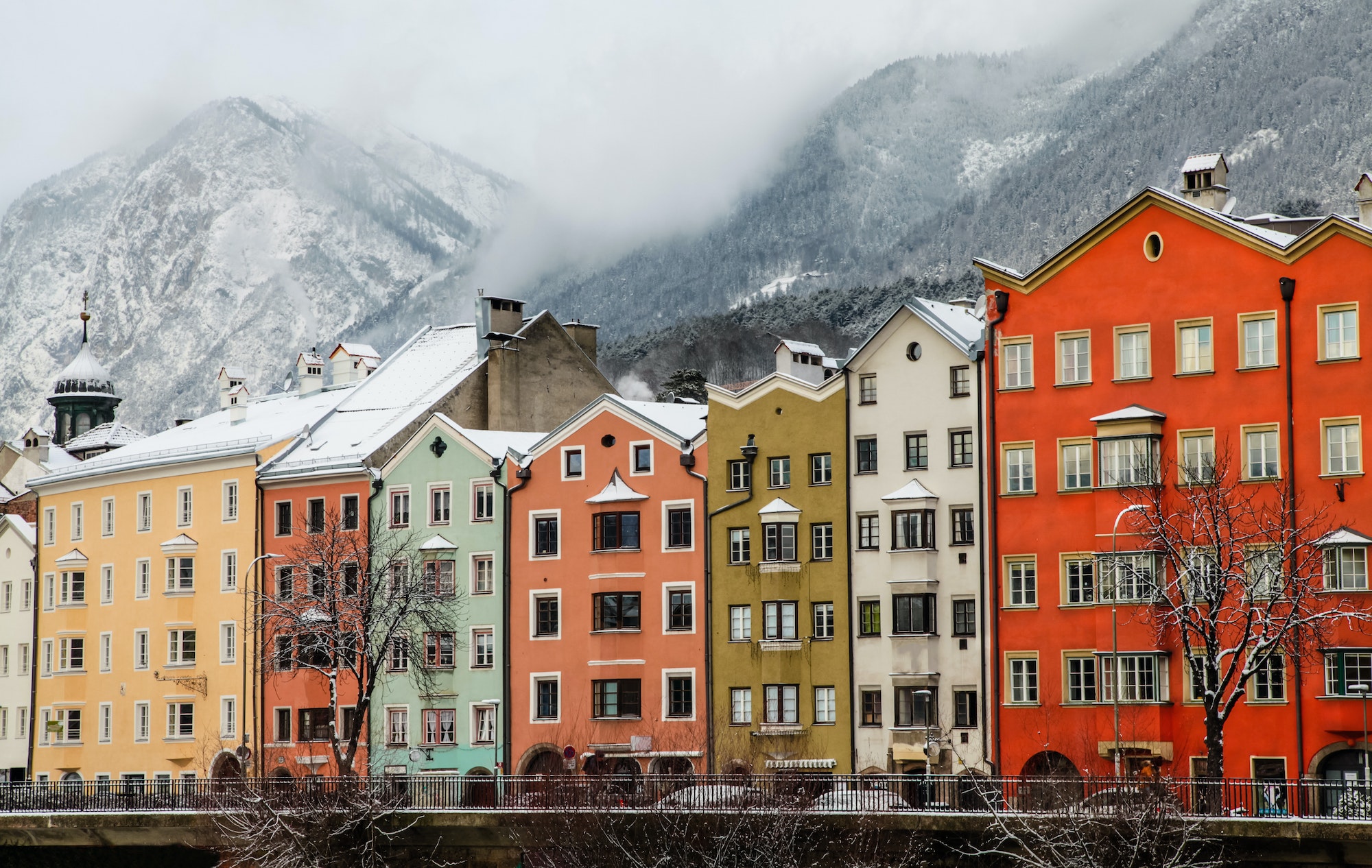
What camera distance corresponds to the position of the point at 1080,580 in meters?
74.4

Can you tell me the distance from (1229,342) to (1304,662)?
36.9 ft

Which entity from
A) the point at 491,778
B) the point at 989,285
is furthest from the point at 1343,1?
the point at 491,778

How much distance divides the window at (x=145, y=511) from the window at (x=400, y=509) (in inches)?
654

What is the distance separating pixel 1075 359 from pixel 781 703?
1729 centimetres

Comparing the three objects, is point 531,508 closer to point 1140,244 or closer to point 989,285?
point 989,285

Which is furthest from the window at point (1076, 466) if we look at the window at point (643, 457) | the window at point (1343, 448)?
the window at point (643, 457)

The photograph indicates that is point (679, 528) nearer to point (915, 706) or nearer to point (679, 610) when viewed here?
point (679, 610)

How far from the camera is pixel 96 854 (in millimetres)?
81812

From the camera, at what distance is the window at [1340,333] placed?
6975cm

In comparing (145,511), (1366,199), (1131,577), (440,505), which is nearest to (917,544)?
(1131,577)

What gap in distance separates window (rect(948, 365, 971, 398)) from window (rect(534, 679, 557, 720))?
69.2 ft

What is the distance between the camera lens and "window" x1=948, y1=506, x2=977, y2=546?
77.2 m

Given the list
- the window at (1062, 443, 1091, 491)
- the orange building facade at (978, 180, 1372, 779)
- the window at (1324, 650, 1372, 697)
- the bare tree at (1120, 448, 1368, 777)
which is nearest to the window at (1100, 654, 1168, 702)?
the orange building facade at (978, 180, 1372, 779)

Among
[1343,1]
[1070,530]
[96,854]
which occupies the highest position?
[1343,1]
